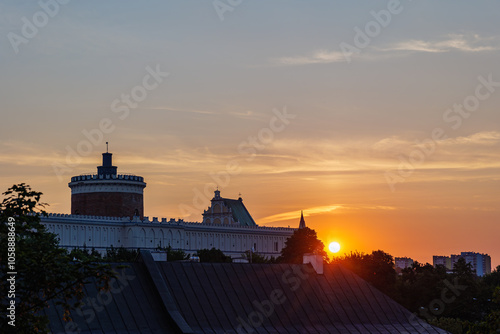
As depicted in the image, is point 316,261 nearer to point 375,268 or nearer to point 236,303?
point 236,303

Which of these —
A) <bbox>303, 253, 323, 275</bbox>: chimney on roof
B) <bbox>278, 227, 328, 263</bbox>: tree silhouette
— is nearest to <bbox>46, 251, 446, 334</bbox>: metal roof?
<bbox>303, 253, 323, 275</bbox>: chimney on roof

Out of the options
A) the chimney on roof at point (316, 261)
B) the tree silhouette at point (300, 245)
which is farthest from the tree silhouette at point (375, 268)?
the chimney on roof at point (316, 261)

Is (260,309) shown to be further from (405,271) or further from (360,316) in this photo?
(405,271)

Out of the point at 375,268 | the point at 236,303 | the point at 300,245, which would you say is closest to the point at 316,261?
the point at 236,303

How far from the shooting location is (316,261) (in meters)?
52.8

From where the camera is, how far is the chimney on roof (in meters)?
52.5

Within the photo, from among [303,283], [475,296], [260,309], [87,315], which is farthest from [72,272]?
[475,296]

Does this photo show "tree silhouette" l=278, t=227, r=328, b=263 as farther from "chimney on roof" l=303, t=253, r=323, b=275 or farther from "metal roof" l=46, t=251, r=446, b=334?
"metal roof" l=46, t=251, r=446, b=334

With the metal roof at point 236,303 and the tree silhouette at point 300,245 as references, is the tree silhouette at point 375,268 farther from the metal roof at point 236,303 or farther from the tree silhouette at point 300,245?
the metal roof at point 236,303

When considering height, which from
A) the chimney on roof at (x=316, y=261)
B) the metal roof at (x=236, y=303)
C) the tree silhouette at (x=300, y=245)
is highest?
the tree silhouette at (x=300, y=245)

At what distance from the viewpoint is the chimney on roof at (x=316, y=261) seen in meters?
52.5

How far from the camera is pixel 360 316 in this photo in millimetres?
51031

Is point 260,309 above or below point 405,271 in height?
below

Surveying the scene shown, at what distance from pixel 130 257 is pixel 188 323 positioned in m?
117
